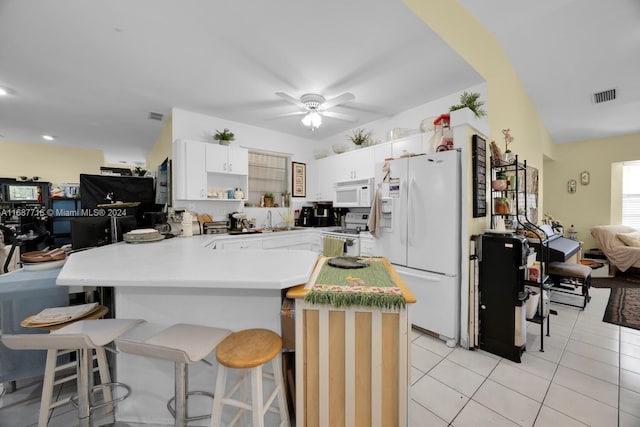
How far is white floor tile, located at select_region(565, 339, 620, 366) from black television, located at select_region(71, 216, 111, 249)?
14.8 feet

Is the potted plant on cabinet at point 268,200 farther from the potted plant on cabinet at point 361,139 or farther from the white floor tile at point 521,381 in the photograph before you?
the white floor tile at point 521,381

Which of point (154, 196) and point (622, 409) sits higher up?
point (154, 196)

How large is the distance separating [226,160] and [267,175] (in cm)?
100

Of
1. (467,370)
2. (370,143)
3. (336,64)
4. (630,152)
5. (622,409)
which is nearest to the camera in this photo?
(622,409)

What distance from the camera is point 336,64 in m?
2.50

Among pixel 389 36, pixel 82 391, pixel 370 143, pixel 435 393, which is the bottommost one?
pixel 435 393

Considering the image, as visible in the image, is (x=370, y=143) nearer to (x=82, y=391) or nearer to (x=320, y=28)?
(x=320, y=28)

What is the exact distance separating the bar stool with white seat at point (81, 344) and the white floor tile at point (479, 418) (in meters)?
1.99

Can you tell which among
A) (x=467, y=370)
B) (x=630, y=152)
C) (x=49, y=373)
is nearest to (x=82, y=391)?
(x=49, y=373)

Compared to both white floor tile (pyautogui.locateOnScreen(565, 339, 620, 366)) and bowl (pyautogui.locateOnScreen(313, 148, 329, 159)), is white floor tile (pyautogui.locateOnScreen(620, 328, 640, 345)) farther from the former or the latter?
bowl (pyautogui.locateOnScreen(313, 148, 329, 159))

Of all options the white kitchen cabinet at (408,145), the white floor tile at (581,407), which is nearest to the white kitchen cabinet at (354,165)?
the white kitchen cabinet at (408,145)

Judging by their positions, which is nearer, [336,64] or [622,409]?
[622,409]

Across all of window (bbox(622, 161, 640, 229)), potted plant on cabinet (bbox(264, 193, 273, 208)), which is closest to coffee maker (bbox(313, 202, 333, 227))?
potted plant on cabinet (bbox(264, 193, 273, 208))

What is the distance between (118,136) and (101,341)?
212 inches
